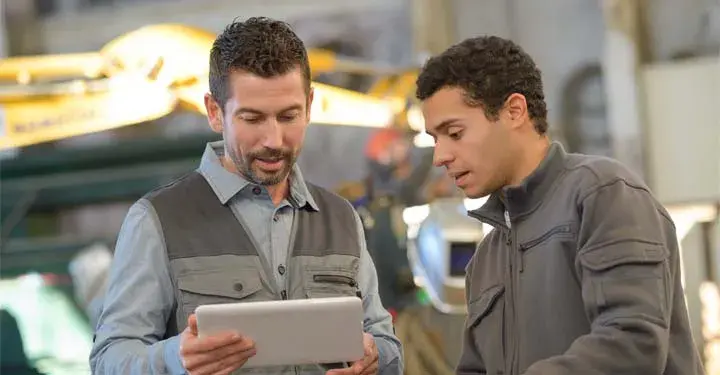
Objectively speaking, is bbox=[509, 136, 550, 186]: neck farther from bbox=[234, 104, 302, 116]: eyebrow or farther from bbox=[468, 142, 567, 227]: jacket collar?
bbox=[234, 104, 302, 116]: eyebrow

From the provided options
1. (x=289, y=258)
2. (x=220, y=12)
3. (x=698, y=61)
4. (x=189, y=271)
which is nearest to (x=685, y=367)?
(x=289, y=258)

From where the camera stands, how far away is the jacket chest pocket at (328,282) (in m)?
2.19

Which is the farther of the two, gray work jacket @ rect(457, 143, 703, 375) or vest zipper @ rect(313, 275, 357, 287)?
vest zipper @ rect(313, 275, 357, 287)

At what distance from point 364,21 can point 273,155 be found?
8.51m

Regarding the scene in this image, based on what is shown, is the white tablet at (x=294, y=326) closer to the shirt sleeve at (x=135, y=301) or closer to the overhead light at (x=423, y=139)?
the shirt sleeve at (x=135, y=301)

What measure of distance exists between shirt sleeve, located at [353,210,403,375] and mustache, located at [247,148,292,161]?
0.35 m

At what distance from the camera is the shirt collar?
2213 mm

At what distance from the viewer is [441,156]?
1990 millimetres

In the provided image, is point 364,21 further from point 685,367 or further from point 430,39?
point 685,367

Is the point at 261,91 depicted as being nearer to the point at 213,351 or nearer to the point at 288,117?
the point at 288,117

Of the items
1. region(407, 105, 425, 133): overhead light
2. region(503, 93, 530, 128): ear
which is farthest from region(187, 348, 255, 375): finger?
region(407, 105, 425, 133): overhead light

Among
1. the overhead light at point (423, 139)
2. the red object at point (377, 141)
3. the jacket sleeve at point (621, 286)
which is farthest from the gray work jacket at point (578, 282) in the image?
the red object at point (377, 141)

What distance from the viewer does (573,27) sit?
377 inches

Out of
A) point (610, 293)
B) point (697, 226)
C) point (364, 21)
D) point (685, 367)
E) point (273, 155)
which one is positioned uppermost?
point (364, 21)
